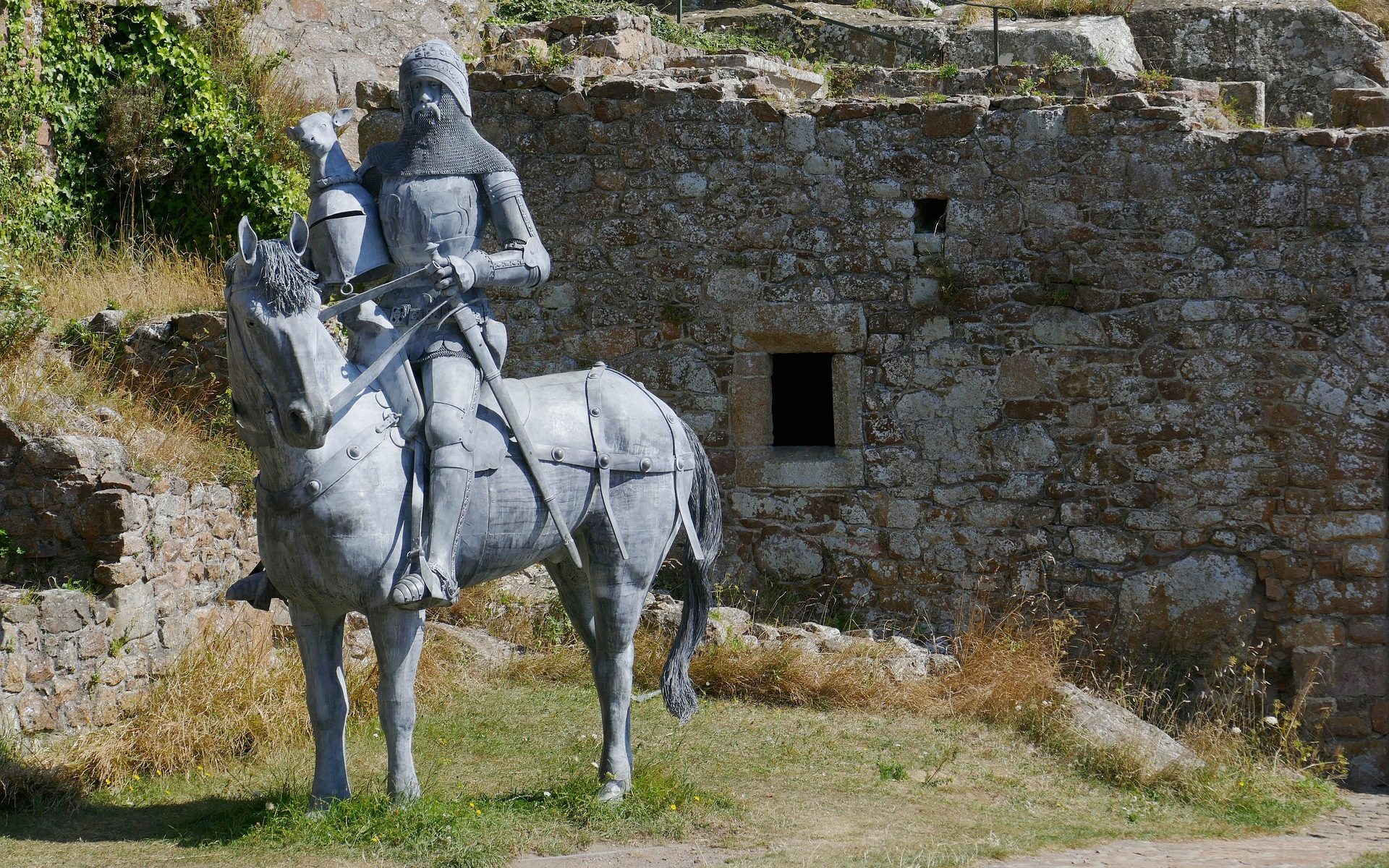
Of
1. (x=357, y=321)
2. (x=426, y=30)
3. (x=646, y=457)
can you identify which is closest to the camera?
(x=357, y=321)

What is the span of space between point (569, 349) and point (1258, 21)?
18.9 feet

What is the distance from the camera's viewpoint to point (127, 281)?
9.62 m

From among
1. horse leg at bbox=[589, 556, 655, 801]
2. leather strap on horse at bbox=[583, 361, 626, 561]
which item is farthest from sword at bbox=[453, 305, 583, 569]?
horse leg at bbox=[589, 556, 655, 801]

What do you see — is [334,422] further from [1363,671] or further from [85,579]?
[1363,671]

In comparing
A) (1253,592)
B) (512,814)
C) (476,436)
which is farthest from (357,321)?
(1253,592)

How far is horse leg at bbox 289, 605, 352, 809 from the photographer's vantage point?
5.26 meters

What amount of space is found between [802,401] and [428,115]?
202 inches

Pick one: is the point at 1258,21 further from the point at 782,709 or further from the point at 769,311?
the point at 782,709

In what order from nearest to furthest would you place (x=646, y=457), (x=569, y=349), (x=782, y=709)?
(x=646, y=457), (x=782, y=709), (x=569, y=349)

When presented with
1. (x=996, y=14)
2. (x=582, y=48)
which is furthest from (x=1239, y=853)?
(x=996, y=14)

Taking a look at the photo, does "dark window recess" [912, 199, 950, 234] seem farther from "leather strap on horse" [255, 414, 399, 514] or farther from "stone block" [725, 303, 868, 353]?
"leather strap on horse" [255, 414, 399, 514]

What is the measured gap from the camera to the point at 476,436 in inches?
207

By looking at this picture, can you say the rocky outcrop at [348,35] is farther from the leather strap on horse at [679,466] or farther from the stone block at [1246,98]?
the leather strap on horse at [679,466]

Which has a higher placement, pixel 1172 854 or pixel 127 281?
pixel 127 281
